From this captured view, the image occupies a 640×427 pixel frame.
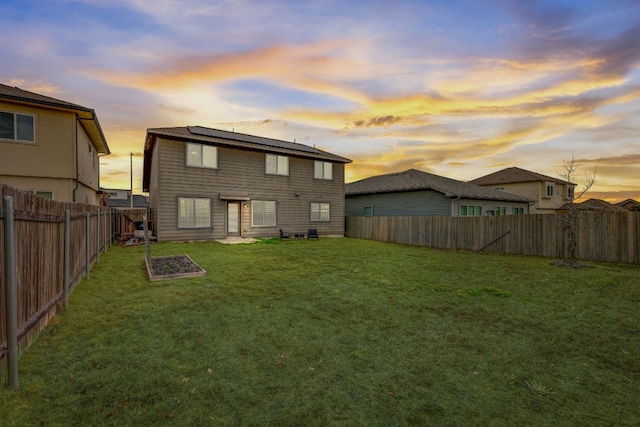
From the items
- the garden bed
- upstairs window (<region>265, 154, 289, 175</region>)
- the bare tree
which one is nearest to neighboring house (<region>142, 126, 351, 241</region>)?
upstairs window (<region>265, 154, 289, 175</region>)

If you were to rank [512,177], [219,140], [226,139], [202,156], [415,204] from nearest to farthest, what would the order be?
[202,156] < [219,140] < [226,139] < [415,204] < [512,177]

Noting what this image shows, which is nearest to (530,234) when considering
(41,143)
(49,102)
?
(49,102)

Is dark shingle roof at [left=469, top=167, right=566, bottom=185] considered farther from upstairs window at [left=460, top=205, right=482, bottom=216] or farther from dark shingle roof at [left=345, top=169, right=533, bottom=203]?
upstairs window at [left=460, top=205, right=482, bottom=216]

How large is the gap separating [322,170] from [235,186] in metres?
6.78

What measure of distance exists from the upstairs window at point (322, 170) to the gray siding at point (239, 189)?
303 millimetres

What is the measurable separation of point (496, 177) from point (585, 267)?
33.5 meters

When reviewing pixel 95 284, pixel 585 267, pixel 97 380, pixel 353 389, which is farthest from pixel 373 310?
pixel 585 267

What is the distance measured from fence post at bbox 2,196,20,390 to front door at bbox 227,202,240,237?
14938 millimetres

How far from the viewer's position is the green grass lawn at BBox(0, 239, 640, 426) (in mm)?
2619

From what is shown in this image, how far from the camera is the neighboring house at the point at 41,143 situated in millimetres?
11828

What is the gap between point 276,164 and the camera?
1939 cm

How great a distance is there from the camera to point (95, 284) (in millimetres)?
6727

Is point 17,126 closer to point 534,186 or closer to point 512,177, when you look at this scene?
point 512,177

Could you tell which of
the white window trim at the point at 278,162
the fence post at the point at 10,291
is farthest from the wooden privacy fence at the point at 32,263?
the white window trim at the point at 278,162
